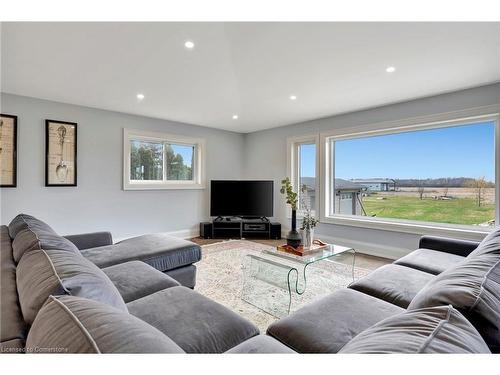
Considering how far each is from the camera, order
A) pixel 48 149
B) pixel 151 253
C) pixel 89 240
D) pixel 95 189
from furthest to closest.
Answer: pixel 95 189 → pixel 48 149 → pixel 89 240 → pixel 151 253

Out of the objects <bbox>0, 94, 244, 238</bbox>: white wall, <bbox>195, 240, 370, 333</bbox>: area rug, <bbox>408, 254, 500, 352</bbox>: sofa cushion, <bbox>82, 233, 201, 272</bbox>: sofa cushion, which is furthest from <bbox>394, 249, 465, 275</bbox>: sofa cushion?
<bbox>0, 94, 244, 238</bbox>: white wall

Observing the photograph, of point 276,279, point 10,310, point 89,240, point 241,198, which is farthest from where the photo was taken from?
point 241,198

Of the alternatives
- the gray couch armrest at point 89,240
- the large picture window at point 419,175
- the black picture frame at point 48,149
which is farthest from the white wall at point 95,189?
the large picture window at point 419,175

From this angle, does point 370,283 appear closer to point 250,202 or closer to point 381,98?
point 381,98

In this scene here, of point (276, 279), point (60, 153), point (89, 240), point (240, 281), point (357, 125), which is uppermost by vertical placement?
point (357, 125)

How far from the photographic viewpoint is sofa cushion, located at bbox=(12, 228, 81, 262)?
1314 millimetres

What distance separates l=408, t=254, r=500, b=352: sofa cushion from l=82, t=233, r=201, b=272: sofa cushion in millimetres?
1939

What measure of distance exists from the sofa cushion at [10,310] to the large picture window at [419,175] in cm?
418

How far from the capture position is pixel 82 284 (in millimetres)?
945

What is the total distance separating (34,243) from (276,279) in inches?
72.7

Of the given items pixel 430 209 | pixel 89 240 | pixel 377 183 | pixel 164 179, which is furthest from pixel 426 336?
pixel 164 179

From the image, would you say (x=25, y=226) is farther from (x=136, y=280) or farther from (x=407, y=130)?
(x=407, y=130)

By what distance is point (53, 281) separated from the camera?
90 cm

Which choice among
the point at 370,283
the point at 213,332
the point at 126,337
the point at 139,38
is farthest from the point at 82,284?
the point at 139,38
